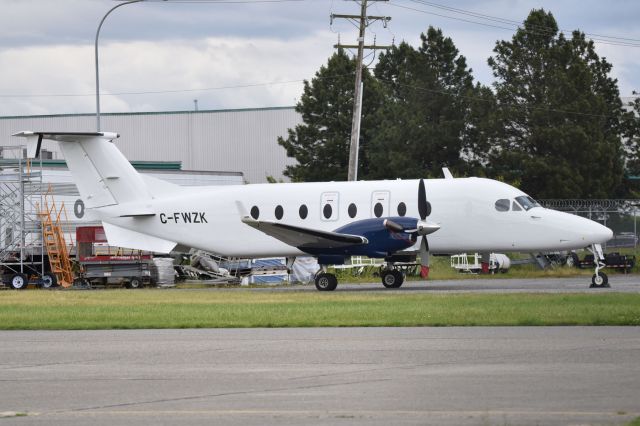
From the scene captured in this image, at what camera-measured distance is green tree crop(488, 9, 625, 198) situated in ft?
186

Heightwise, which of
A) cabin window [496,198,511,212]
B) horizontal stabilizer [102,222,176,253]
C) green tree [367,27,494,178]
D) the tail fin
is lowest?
horizontal stabilizer [102,222,176,253]

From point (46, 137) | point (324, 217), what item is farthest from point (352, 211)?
point (46, 137)

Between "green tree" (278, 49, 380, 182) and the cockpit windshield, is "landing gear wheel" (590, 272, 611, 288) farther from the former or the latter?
"green tree" (278, 49, 380, 182)

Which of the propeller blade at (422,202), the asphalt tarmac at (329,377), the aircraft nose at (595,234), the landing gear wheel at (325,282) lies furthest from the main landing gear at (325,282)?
the asphalt tarmac at (329,377)

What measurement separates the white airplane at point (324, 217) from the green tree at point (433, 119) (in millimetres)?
28466

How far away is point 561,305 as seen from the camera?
856 inches

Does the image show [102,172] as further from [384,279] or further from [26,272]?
[384,279]

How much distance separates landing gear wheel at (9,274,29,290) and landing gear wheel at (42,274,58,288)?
2.33 ft

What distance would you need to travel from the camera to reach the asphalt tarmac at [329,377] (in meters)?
9.72

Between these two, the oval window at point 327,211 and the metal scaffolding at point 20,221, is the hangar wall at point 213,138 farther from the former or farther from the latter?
the oval window at point 327,211

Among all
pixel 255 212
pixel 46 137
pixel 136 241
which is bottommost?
pixel 136 241

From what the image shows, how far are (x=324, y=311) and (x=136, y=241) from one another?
557 inches

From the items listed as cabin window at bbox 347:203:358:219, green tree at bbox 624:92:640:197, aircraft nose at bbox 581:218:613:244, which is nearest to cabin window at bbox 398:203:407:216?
cabin window at bbox 347:203:358:219

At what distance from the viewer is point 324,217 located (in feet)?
108
